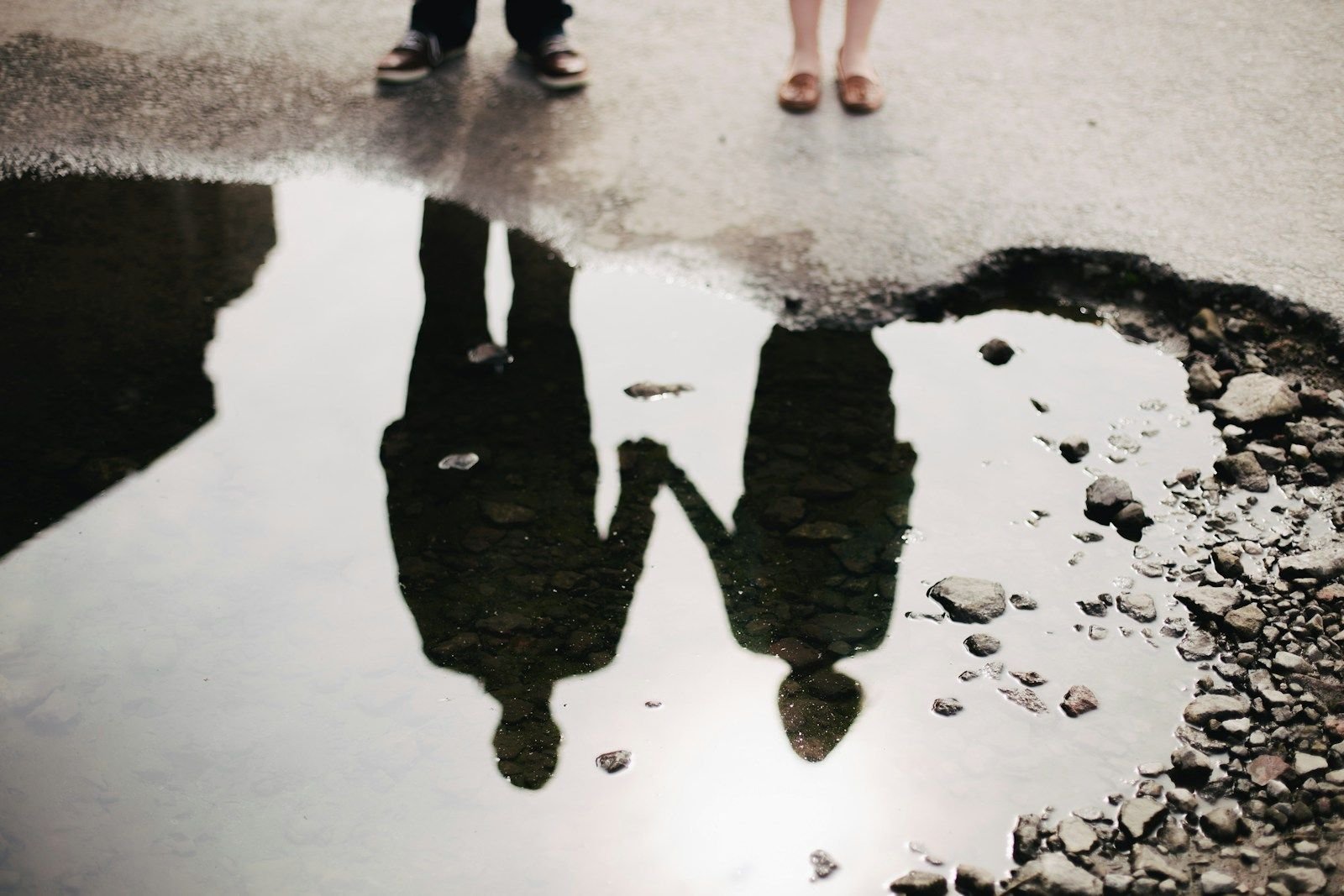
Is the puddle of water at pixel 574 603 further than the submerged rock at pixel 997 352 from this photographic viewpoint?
No

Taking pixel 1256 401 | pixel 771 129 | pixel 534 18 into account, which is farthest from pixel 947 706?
pixel 534 18

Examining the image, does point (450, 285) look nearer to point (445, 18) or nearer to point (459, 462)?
point (459, 462)

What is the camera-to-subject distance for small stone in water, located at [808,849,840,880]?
1707 millimetres

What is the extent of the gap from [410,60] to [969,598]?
9.35ft

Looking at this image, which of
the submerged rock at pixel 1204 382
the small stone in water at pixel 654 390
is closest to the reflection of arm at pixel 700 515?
the small stone in water at pixel 654 390

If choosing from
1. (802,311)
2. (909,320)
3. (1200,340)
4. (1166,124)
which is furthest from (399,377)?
(1166,124)

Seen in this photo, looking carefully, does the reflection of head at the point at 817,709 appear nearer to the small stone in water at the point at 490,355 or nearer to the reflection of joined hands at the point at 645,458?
the reflection of joined hands at the point at 645,458

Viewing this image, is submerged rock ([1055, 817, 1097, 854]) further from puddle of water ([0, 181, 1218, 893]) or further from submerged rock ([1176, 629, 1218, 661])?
submerged rock ([1176, 629, 1218, 661])

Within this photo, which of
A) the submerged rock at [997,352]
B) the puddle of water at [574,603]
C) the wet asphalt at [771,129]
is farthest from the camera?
the wet asphalt at [771,129]

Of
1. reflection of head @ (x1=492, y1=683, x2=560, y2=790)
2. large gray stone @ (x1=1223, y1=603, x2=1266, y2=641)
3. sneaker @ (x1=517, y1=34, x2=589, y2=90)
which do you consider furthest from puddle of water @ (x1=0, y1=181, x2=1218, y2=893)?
sneaker @ (x1=517, y1=34, x2=589, y2=90)

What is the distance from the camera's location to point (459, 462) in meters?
2.50

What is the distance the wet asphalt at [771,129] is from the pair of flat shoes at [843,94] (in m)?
0.05

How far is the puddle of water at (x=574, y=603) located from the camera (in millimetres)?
1777

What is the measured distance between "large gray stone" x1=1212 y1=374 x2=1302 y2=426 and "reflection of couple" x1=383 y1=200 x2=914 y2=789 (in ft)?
2.67
